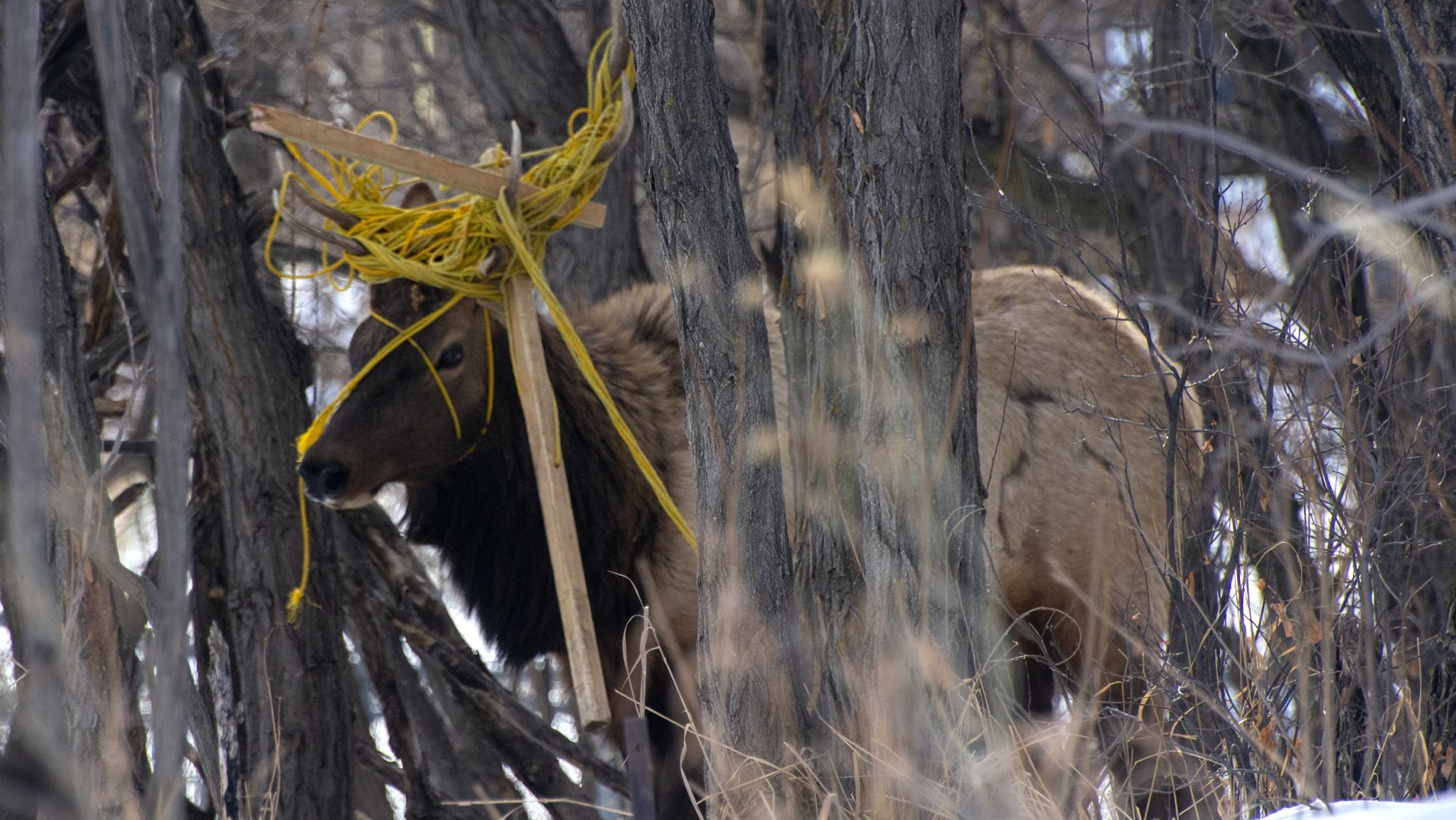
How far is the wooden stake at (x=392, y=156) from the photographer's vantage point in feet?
12.4

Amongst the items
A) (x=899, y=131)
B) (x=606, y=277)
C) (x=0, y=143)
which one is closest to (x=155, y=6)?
(x=0, y=143)

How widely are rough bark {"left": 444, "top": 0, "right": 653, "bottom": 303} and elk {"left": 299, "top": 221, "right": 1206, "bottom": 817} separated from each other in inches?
46.7

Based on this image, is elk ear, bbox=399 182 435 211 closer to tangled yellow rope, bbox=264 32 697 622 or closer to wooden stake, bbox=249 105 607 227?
tangled yellow rope, bbox=264 32 697 622

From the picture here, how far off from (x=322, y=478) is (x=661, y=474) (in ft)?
3.92

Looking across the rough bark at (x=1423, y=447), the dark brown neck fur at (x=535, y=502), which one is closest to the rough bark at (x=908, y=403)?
the rough bark at (x=1423, y=447)

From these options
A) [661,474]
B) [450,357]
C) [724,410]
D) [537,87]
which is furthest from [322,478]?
[537,87]

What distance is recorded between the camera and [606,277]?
21.0ft

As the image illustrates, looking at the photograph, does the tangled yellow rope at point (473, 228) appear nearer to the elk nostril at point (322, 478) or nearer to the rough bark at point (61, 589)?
the elk nostril at point (322, 478)

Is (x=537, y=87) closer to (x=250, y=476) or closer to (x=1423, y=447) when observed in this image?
(x=250, y=476)

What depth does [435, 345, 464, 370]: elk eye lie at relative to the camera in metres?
4.79

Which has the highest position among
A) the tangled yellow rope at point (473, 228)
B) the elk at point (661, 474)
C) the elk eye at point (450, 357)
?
the tangled yellow rope at point (473, 228)

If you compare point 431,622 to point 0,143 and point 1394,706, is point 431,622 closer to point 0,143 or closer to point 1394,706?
point 0,143

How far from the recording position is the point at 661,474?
A: 4.94 m

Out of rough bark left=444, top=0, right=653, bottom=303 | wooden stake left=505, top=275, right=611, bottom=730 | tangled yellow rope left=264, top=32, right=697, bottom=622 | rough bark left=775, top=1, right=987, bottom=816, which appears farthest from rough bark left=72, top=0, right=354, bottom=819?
rough bark left=775, top=1, right=987, bottom=816
